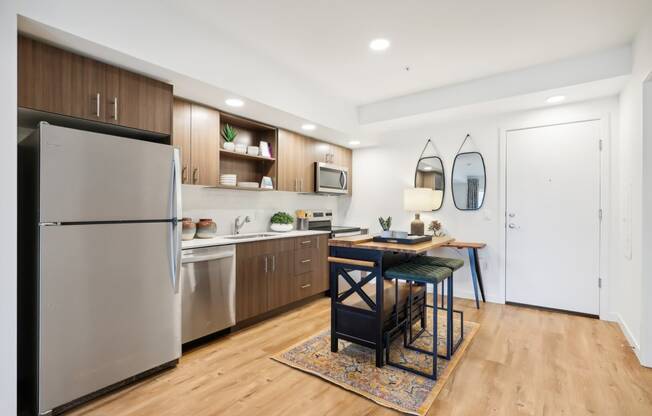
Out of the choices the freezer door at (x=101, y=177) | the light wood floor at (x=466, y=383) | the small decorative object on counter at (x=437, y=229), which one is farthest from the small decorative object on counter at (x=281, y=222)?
the small decorative object on counter at (x=437, y=229)

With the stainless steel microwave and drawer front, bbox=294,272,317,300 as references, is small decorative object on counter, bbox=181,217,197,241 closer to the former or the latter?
drawer front, bbox=294,272,317,300

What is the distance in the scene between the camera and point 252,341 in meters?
2.87

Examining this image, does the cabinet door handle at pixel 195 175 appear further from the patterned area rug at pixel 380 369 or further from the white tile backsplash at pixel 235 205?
the patterned area rug at pixel 380 369

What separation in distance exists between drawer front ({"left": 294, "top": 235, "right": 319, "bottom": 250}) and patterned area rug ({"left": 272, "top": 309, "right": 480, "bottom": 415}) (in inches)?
41.3

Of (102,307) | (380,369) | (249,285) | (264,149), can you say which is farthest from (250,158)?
(380,369)

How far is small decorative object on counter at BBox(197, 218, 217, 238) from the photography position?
10.4ft

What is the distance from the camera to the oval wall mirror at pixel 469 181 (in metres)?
4.09

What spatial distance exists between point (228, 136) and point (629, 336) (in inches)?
163

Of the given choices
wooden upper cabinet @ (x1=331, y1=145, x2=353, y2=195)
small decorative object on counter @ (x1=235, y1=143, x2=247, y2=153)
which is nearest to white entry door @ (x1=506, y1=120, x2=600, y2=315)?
wooden upper cabinet @ (x1=331, y1=145, x2=353, y2=195)

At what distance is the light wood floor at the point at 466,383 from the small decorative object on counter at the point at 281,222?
1.32 meters

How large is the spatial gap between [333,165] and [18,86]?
344 cm

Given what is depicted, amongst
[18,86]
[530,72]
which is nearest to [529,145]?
[530,72]

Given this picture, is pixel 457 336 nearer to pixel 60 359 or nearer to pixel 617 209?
pixel 617 209

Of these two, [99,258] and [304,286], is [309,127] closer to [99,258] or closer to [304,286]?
[304,286]
